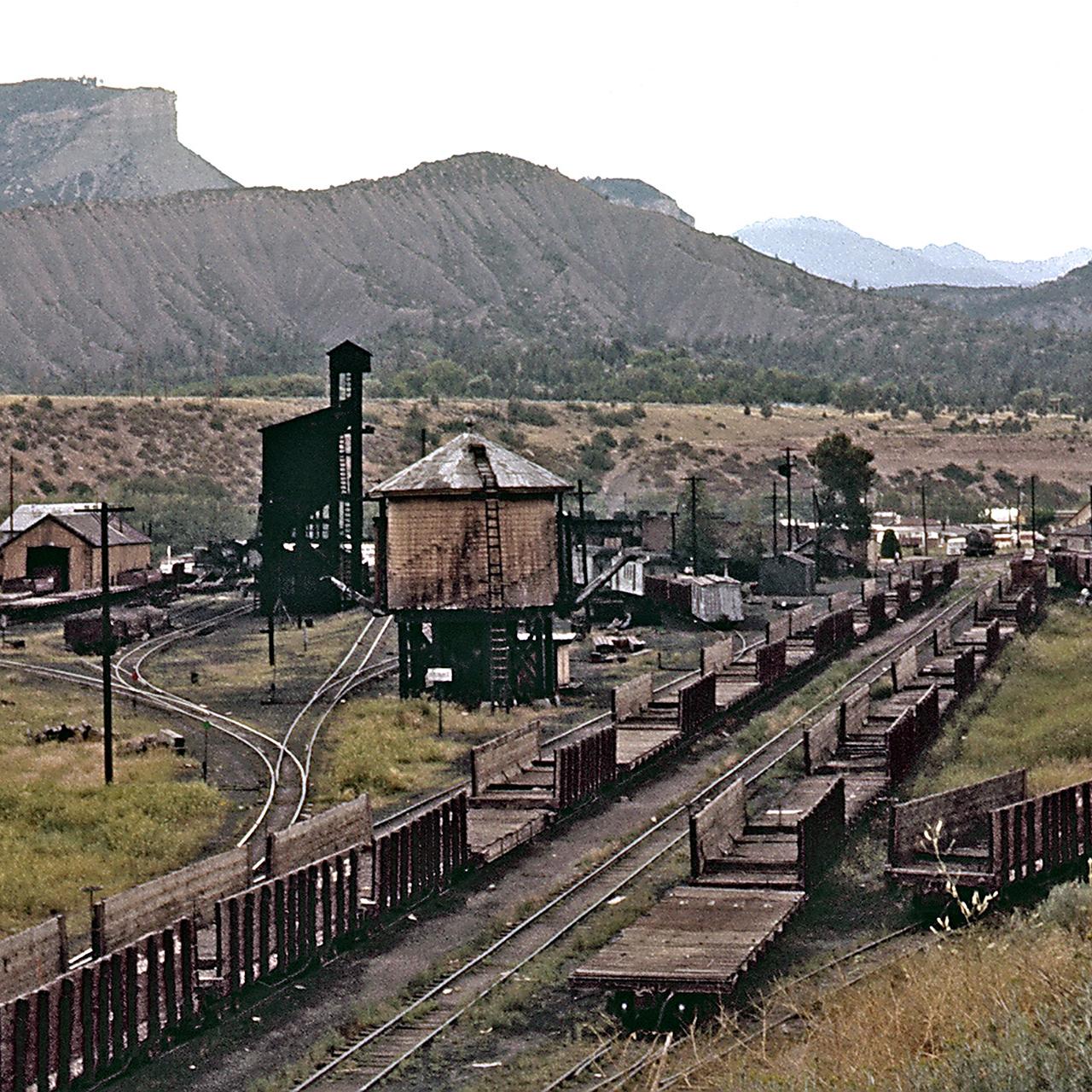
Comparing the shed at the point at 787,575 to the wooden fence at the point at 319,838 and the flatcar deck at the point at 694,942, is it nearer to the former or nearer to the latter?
the wooden fence at the point at 319,838

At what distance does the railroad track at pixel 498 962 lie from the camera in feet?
57.7

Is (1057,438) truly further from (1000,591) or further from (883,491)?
(1000,591)

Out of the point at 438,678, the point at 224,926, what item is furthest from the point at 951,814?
the point at 438,678

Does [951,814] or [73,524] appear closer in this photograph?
[951,814]

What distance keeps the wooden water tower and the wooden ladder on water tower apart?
21mm

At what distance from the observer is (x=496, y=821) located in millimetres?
28500

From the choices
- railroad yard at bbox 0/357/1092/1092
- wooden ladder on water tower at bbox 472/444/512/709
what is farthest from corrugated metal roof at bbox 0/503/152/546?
wooden ladder on water tower at bbox 472/444/512/709

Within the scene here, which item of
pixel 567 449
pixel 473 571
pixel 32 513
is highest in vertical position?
pixel 567 449

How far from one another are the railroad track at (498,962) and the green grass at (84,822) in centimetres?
596

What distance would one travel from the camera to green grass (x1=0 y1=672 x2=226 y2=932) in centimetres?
2617

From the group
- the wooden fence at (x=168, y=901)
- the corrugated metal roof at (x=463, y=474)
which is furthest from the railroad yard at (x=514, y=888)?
the corrugated metal roof at (x=463, y=474)

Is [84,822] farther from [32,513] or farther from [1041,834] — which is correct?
[32,513]

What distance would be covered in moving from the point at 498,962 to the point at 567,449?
127642 mm

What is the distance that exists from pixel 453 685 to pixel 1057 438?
4826 inches
